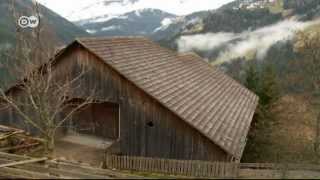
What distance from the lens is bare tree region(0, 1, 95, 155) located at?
567 inches

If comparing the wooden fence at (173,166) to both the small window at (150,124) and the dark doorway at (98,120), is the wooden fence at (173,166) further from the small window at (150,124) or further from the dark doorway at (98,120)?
the dark doorway at (98,120)

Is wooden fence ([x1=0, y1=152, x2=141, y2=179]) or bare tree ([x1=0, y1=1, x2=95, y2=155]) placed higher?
bare tree ([x1=0, y1=1, x2=95, y2=155])

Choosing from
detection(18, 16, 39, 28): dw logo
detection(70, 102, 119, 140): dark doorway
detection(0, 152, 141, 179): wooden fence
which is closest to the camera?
detection(0, 152, 141, 179): wooden fence

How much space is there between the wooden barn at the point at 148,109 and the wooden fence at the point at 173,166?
0.91 m

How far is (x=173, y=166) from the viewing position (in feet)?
52.0

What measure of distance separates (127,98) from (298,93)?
62.8 meters

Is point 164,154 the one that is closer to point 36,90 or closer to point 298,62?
point 36,90

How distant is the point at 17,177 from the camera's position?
9.31m

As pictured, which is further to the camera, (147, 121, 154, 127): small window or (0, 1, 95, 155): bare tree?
(147, 121, 154, 127): small window

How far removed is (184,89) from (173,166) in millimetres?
5461

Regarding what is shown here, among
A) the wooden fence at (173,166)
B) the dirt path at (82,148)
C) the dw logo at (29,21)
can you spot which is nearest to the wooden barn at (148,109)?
the dirt path at (82,148)

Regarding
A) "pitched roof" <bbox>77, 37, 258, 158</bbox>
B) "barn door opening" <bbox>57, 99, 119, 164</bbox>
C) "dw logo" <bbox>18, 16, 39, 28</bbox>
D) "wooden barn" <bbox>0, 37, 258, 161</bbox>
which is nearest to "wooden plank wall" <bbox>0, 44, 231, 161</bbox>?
"wooden barn" <bbox>0, 37, 258, 161</bbox>

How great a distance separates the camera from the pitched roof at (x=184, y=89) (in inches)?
664

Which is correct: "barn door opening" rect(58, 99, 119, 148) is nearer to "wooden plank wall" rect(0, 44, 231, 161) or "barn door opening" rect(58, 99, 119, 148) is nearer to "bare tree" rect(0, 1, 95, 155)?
"bare tree" rect(0, 1, 95, 155)
